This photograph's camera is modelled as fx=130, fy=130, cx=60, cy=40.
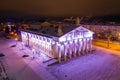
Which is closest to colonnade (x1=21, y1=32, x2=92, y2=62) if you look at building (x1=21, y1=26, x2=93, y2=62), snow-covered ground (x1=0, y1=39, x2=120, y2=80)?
building (x1=21, y1=26, x2=93, y2=62)

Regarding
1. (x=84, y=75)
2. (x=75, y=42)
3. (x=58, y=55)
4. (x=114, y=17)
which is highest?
(x=114, y=17)

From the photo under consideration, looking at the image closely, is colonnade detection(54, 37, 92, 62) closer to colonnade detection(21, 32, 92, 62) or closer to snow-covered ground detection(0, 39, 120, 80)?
colonnade detection(21, 32, 92, 62)

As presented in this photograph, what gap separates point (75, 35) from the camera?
3086 centimetres

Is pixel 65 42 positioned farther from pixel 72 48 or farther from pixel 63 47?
pixel 72 48

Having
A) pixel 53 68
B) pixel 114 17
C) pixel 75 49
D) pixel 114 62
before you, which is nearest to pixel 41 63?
pixel 53 68

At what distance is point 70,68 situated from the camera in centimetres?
2589

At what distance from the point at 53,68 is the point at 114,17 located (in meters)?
54.9

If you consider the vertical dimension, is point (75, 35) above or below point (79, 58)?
above

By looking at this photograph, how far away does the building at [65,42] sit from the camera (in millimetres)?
28906

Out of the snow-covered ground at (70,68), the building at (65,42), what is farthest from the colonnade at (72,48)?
the snow-covered ground at (70,68)

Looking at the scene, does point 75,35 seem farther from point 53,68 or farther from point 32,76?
point 32,76

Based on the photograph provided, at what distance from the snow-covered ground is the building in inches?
68.5

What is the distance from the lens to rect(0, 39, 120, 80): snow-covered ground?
72.9ft

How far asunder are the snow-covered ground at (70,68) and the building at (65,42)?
1741mm
